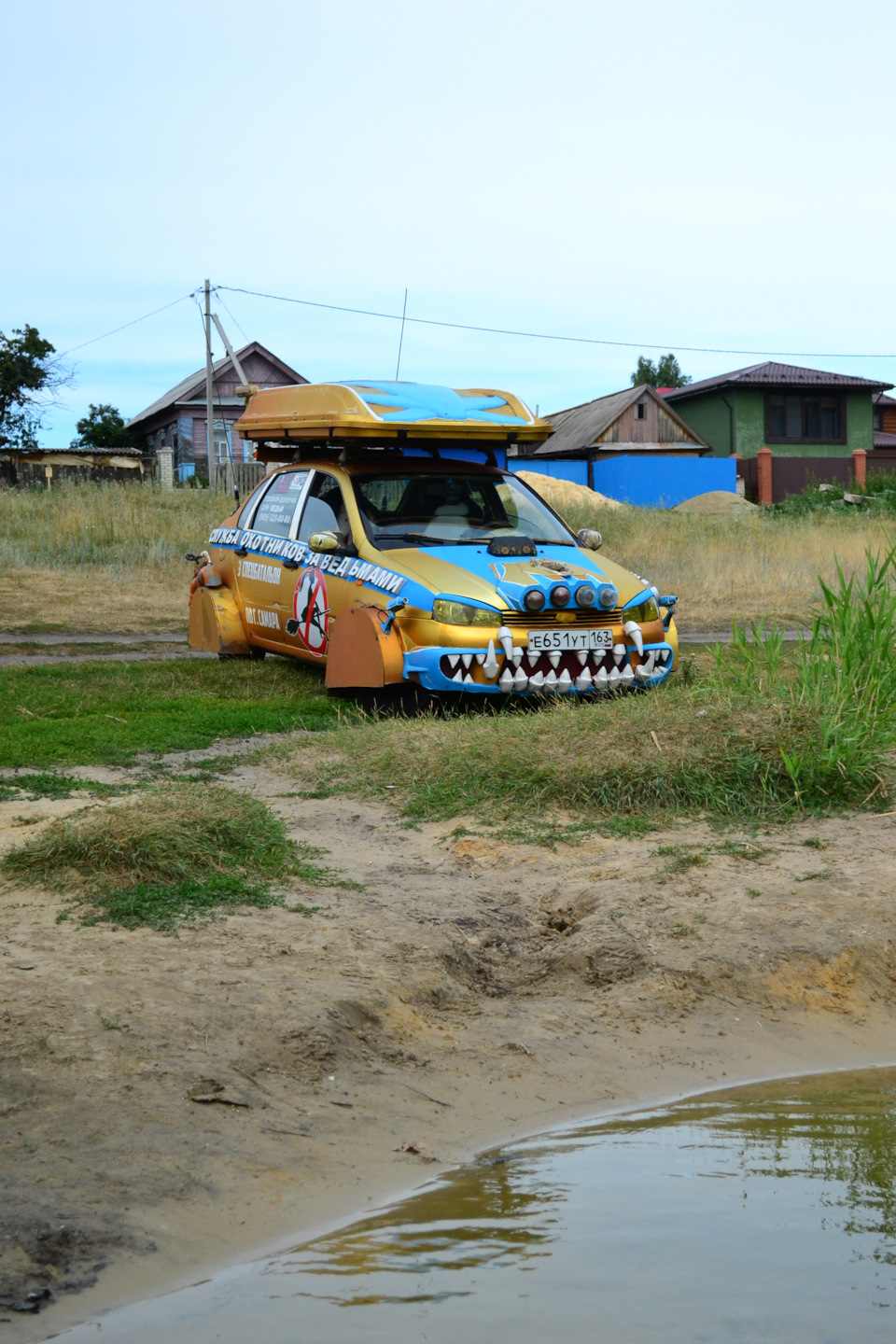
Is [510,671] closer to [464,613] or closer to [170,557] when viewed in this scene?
[464,613]

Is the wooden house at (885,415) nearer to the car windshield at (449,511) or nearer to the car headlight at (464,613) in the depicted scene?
the car windshield at (449,511)

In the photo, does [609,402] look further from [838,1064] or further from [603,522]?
[838,1064]

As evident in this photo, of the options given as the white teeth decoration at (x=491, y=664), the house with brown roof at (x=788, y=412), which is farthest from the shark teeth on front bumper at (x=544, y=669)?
the house with brown roof at (x=788, y=412)

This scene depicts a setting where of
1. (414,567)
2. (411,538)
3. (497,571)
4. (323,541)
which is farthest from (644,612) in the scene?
(323,541)

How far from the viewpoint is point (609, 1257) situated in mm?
2590

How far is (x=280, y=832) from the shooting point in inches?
216

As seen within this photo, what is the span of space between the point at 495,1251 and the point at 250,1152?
2.09 ft

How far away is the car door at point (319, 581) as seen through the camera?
30.8ft

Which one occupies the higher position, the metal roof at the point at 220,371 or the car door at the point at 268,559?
the metal roof at the point at 220,371

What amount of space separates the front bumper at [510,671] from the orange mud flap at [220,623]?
3.13 meters

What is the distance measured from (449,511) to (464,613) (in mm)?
1643

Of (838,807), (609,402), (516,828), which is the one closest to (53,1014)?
(516,828)

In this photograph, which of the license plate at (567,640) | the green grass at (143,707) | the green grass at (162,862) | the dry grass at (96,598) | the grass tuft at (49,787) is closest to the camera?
the green grass at (162,862)

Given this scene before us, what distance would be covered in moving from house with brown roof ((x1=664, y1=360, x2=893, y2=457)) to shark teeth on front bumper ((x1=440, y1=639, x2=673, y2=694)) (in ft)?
136
